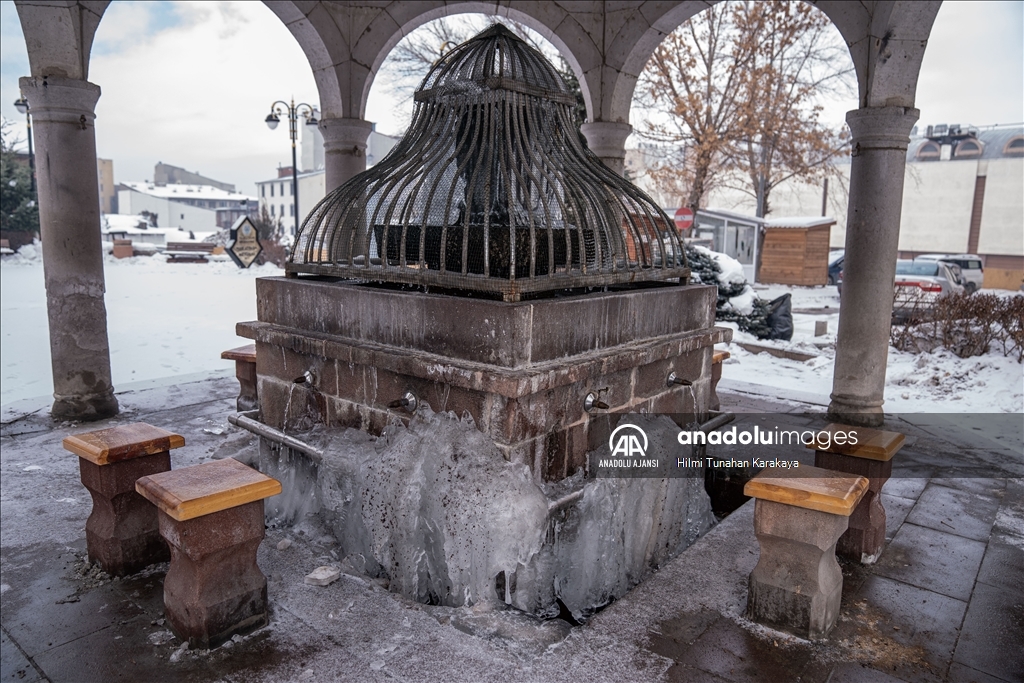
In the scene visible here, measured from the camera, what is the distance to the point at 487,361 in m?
3.54

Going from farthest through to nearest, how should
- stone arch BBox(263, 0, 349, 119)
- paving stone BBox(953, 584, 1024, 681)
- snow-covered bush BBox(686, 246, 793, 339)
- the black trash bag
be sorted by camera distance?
1. snow-covered bush BBox(686, 246, 793, 339)
2. the black trash bag
3. stone arch BBox(263, 0, 349, 119)
4. paving stone BBox(953, 584, 1024, 681)

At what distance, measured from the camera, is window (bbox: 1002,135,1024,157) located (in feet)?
104

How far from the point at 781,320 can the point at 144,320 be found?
11578 millimetres

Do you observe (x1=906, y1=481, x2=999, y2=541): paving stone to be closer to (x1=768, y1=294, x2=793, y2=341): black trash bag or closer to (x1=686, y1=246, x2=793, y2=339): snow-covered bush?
(x1=686, y1=246, x2=793, y2=339): snow-covered bush

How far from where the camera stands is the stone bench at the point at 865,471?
12.3 feet

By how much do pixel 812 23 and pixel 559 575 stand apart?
19246 mm

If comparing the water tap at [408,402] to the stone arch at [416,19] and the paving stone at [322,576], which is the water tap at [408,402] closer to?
the paving stone at [322,576]

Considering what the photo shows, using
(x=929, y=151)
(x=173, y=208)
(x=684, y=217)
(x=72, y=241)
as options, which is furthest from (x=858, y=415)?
(x=173, y=208)

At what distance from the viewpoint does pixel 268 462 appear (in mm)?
4672

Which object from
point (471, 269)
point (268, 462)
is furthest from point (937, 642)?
point (268, 462)

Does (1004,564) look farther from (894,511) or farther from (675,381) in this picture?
(675,381)

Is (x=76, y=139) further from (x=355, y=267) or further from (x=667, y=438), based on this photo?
(x=667, y=438)

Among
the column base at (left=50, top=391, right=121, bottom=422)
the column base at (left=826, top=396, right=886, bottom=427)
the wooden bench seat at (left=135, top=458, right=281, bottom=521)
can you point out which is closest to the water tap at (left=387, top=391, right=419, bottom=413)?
the wooden bench seat at (left=135, top=458, right=281, bottom=521)

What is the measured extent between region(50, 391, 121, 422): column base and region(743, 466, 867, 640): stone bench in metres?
5.68
